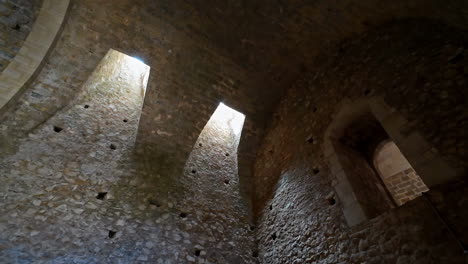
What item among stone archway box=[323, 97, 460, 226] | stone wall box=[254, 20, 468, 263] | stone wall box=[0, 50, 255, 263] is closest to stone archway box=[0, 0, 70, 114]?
stone wall box=[0, 50, 255, 263]

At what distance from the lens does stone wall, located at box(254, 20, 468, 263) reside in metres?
2.49

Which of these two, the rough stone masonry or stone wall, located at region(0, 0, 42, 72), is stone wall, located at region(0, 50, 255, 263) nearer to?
the rough stone masonry

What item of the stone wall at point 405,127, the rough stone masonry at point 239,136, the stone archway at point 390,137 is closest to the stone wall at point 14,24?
the rough stone masonry at point 239,136

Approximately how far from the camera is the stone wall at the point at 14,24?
12.6 feet

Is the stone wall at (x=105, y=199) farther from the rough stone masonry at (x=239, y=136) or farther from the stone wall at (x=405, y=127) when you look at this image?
the stone wall at (x=405, y=127)

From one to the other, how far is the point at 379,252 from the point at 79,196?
4.13 m

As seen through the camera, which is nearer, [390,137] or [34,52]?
[390,137]

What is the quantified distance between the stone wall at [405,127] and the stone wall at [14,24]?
208 inches

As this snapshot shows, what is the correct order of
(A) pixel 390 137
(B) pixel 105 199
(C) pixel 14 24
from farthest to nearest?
1. (C) pixel 14 24
2. (B) pixel 105 199
3. (A) pixel 390 137

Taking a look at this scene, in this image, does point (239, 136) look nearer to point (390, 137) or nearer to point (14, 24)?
point (390, 137)

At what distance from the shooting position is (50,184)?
3.46 m

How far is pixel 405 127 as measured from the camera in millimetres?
3070

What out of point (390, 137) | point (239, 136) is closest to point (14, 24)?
point (239, 136)

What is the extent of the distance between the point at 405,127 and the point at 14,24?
6305mm
